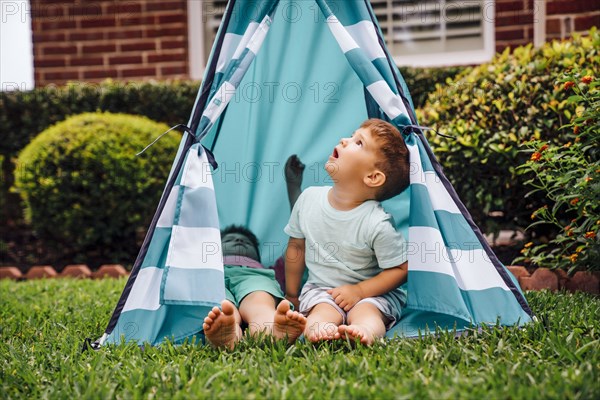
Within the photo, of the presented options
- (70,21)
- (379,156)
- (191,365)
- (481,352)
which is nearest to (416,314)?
(481,352)

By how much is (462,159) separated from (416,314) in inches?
63.0

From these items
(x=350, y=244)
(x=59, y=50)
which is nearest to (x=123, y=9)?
(x=59, y=50)

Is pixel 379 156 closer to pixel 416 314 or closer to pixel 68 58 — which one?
pixel 416 314

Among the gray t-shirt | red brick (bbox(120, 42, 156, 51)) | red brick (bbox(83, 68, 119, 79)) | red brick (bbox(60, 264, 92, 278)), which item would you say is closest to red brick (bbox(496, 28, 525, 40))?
red brick (bbox(120, 42, 156, 51))

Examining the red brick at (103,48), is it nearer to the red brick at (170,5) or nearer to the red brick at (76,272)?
the red brick at (170,5)

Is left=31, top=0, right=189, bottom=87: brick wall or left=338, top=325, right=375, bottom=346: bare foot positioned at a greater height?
left=31, top=0, right=189, bottom=87: brick wall

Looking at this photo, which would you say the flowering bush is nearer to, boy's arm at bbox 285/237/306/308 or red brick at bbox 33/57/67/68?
boy's arm at bbox 285/237/306/308

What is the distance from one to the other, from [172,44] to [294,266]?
397 cm

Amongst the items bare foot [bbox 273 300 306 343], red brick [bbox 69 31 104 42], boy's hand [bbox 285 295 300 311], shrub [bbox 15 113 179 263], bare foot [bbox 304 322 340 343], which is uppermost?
red brick [bbox 69 31 104 42]

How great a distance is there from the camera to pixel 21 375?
2018 mm

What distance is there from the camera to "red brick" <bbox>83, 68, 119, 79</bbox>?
621 cm

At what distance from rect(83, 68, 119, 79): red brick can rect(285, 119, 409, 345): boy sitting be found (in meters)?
4.06

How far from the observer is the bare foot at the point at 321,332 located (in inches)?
87.6

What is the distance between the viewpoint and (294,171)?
329cm
